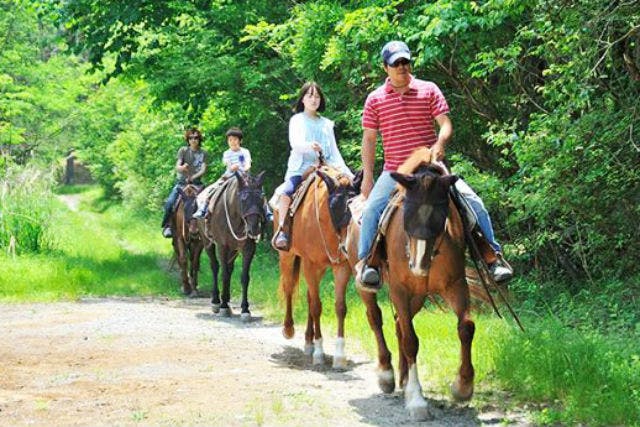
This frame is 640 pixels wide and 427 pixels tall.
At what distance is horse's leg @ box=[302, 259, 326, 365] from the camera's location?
34.7 feet

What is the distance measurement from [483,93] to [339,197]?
539 cm

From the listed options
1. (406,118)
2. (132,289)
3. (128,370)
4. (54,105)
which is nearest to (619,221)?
(406,118)

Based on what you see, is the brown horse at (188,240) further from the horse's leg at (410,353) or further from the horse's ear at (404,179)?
the horse's ear at (404,179)

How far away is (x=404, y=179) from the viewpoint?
288 inches

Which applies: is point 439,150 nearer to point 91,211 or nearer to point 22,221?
point 22,221

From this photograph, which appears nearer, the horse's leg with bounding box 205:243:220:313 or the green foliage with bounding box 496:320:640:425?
the green foliage with bounding box 496:320:640:425

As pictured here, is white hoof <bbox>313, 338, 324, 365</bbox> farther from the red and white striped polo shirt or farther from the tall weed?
the tall weed

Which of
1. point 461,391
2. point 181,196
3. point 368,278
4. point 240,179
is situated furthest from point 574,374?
point 181,196

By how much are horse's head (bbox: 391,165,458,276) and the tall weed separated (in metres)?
14.9

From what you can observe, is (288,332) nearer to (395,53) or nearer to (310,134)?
(310,134)

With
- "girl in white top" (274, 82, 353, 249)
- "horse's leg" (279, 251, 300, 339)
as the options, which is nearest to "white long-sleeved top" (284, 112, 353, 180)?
"girl in white top" (274, 82, 353, 249)

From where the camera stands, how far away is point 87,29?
22.7 meters

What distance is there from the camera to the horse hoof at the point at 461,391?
768 centimetres

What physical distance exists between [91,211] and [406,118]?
4916cm
